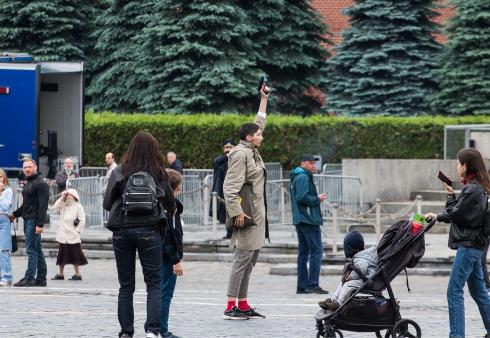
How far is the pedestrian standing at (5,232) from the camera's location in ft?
60.9

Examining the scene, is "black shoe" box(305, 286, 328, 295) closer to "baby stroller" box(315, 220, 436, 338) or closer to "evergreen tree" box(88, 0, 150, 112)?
"baby stroller" box(315, 220, 436, 338)

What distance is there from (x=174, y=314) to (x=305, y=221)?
3143 mm

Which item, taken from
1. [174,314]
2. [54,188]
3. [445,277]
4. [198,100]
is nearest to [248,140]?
[174,314]

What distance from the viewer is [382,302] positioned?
11805 mm

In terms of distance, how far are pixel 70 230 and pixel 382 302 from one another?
335 inches

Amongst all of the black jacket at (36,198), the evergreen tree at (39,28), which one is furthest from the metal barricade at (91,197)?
the evergreen tree at (39,28)

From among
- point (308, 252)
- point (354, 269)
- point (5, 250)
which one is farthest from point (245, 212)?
point (5, 250)

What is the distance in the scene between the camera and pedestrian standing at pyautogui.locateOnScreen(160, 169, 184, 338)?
1212 cm

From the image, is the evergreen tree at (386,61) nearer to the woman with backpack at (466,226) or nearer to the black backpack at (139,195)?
the woman with backpack at (466,226)

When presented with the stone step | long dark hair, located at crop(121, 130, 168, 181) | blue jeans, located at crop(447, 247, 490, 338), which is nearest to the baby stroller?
blue jeans, located at crop(447, 247, 490, 338)

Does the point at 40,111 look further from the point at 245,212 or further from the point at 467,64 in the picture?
the point at 245,212

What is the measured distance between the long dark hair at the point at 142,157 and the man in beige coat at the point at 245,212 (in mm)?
2427

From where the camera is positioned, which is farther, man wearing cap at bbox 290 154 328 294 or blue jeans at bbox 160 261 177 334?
man wearing cap at bbox 290 154 328 294

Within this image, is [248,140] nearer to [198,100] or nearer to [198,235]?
[198,235]
